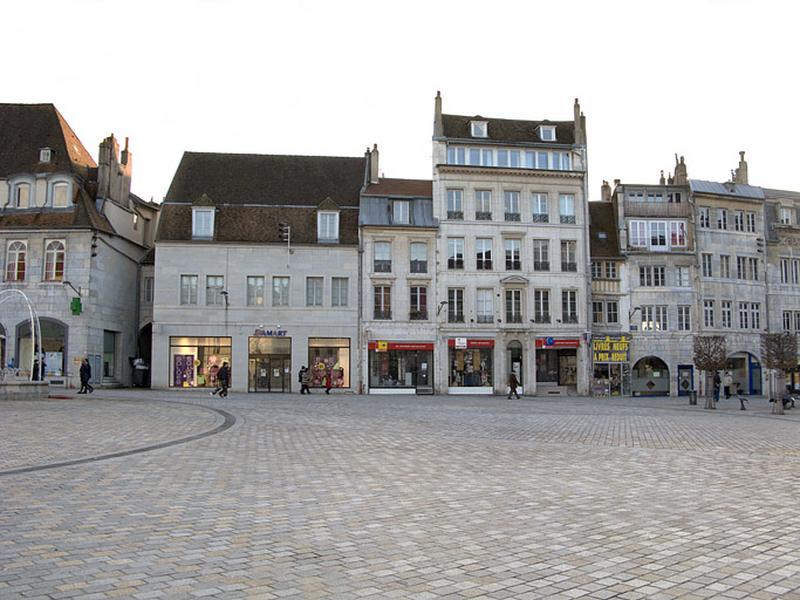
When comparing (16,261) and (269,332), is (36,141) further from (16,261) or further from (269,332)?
(269,332)

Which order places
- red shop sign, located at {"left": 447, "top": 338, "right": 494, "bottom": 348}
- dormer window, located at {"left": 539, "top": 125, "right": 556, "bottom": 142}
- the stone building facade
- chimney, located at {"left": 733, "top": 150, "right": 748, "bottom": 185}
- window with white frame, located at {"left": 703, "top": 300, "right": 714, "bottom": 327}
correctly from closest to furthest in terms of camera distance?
1. the stone building facade
2. red shop sign, located at {"left": 447, "top": 338, "right": 494, "bottom": 348}
3. window with white frame, located at {"left": 703, "top": 300, "right": 714, "bottom": 327}
4. dormer window, located at {"left": 539, "top": 125, "right": 556, "bottom": 142}
5. chimney, located at {"left": 733, "top": 150, "right": 748, "bottom": 185}

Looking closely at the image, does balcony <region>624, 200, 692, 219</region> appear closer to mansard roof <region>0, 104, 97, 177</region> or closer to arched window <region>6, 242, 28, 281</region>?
mansard roof <region>0, 104, 97, 177</region>

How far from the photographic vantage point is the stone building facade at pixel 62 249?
38469mm

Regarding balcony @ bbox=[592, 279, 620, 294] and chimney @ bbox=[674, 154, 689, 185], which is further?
chimney @ bbox=[674, 154, 689, 185]

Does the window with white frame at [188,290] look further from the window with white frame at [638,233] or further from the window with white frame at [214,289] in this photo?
the window with white frame at [638,233]

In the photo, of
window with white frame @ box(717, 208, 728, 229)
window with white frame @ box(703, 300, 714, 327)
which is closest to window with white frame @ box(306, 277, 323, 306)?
window with white frame @ box(703, 300, 714, 327)

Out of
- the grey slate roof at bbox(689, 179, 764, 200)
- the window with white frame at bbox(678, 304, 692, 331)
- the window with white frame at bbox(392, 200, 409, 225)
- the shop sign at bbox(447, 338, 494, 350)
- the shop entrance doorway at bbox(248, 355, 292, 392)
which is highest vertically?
the grey slate roof at bbox(689, 179, 764, 200)

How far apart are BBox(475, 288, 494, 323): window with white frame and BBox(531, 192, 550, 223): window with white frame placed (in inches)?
203

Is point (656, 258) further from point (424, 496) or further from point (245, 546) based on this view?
point (245, 546)

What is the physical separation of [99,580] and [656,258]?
144 ft

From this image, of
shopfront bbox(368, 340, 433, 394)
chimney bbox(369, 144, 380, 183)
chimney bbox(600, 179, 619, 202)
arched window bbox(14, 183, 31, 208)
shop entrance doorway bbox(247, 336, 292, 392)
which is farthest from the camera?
chimney bbox(600, 179, 619, 202)

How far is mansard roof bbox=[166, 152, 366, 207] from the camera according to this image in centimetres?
4300

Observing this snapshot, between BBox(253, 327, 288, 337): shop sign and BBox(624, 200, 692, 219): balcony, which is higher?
BBox(624, 200, 692, 219): balcony

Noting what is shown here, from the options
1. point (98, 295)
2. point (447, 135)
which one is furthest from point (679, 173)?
point (98, 295)
